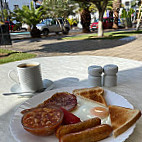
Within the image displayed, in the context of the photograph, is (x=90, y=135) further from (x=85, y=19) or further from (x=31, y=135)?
(x=85, y=19)

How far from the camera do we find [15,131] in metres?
0.87

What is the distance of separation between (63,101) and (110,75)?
2.12ft

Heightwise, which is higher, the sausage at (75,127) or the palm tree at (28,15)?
the palm tree at (28,15)

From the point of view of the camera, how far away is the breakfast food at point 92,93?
45.0 inches

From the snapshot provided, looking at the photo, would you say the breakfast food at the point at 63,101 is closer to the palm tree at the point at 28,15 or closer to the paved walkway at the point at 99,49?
the paved walkway at the point at 99,49

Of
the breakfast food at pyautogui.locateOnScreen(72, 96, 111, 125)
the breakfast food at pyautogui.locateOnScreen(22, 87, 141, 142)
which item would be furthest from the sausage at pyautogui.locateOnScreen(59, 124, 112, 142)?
the breakfast food at pyautogui.locateOnScreen(72, 96, 111, 125)

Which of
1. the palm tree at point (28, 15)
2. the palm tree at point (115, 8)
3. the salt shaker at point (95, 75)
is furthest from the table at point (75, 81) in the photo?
the palm tree at point (115, 8)

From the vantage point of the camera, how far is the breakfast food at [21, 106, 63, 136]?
809 mm

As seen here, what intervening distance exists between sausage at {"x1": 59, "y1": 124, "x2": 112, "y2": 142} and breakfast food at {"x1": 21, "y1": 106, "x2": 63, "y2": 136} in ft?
0.28

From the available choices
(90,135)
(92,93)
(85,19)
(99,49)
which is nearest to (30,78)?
(92,93)

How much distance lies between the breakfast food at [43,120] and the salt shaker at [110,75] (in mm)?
791

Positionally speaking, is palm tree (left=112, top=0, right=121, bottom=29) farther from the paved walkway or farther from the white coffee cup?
the white coffee cup

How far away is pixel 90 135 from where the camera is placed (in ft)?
2.57

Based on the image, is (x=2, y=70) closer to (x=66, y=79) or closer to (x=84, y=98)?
(x=66, y=79)
